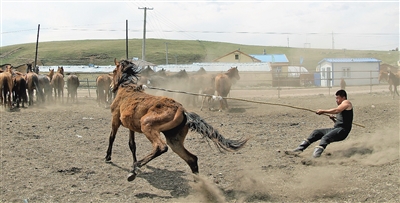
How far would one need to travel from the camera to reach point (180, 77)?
62.4 feet

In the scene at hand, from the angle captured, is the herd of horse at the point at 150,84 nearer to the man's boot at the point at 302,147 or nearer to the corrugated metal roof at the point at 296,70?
the man's boot at the point at 302,147

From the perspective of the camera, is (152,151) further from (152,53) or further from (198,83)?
(152,53)

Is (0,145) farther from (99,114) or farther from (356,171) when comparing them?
(356,171)

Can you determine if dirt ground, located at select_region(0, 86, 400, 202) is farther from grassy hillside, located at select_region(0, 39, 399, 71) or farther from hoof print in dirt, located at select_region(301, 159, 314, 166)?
grassy hillside, located at select_region(0, 39, 399, 71)

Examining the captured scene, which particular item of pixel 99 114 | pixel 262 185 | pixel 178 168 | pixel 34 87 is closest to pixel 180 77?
pixel 99 114

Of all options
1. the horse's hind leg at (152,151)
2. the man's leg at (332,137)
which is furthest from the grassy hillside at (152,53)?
the horse's hind leg at (152,151)

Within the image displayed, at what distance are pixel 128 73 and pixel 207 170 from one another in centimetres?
242

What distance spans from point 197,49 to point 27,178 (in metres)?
94.8

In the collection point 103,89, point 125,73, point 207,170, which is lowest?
point 207,170

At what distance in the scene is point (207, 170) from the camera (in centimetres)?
704

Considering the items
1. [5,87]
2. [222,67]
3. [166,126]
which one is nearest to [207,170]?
[166,126]

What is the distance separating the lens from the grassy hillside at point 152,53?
80.9 meters

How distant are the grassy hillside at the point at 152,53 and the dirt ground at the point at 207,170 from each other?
63315 mm

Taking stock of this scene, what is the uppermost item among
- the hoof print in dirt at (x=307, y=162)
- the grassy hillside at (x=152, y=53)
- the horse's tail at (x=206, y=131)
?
the grassy hillside at (x=152, y=53)
